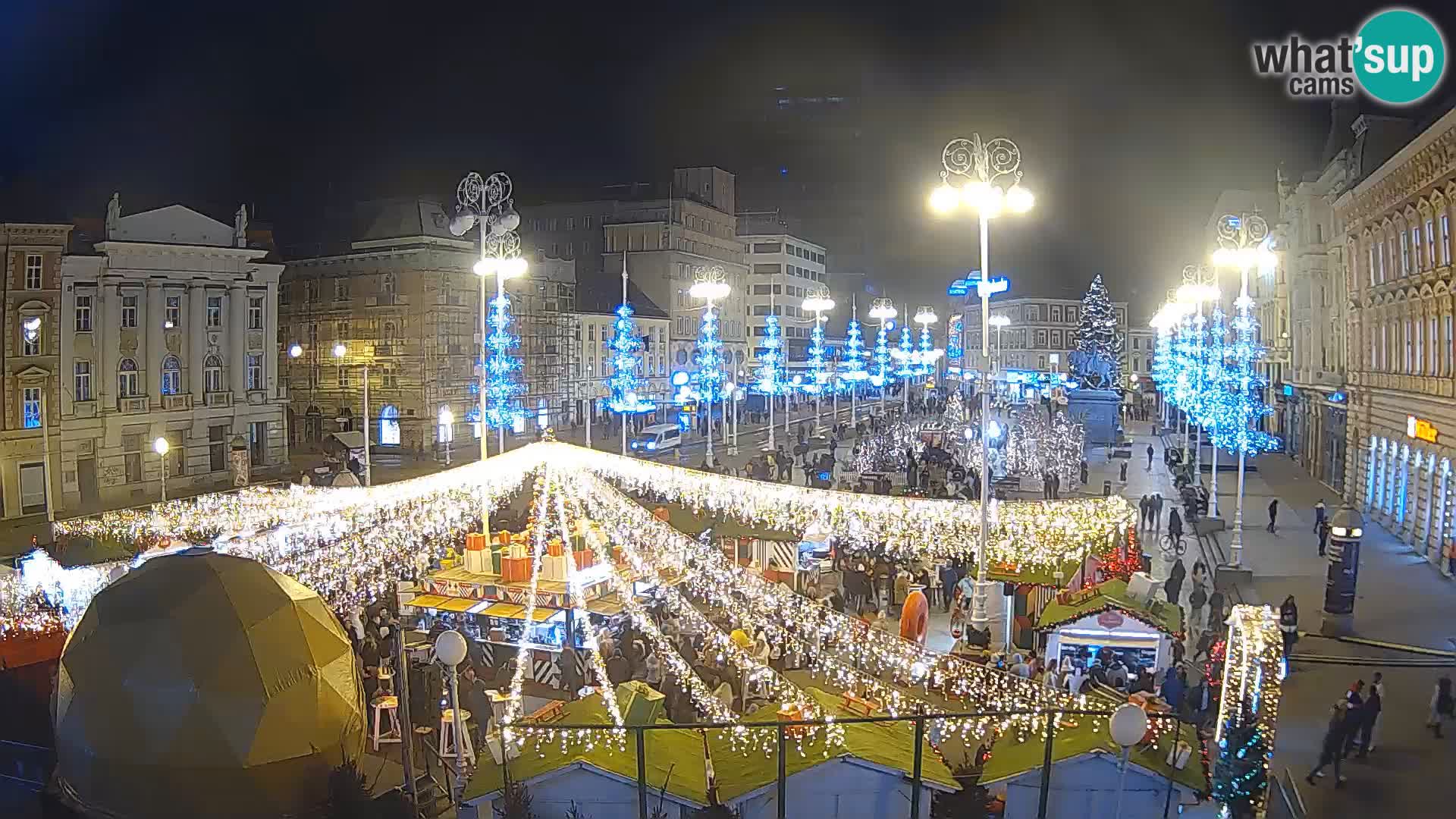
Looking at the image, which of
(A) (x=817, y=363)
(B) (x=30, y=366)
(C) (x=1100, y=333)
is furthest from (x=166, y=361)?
(C) (x=1100, y=333)

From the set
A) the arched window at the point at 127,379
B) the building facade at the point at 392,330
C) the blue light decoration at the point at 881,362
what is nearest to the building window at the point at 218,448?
the arched window at the point at 127,379

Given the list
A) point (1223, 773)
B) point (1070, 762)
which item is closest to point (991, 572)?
point (1070, 762)

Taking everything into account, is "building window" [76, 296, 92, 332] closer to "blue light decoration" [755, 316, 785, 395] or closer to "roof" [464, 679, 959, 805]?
"blue light decoration" [755, 316, 785, 395]

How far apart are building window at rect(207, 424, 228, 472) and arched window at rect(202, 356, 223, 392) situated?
1.56 m

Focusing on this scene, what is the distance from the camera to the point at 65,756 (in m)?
9.82

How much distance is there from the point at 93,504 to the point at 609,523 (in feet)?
84.1

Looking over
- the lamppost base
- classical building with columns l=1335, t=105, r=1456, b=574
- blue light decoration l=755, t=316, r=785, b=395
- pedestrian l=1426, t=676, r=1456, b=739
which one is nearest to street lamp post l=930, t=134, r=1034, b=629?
pedestrian l=1426, t=676, r=1456, b=739

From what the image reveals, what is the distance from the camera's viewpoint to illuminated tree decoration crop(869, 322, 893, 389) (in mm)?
90000

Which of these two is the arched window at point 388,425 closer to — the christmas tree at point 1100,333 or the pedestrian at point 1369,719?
the christmas tree at point 1100,333

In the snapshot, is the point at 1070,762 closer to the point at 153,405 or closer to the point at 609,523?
the point at 609,523

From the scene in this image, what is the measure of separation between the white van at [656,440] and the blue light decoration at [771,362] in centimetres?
725

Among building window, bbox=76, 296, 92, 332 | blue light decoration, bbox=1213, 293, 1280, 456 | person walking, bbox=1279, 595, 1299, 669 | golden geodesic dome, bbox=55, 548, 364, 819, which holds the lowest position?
person walking, bbox=1279, 595, 1299, 669

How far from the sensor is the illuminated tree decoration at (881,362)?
90.0m

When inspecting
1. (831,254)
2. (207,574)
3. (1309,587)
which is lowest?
(1309,587)
